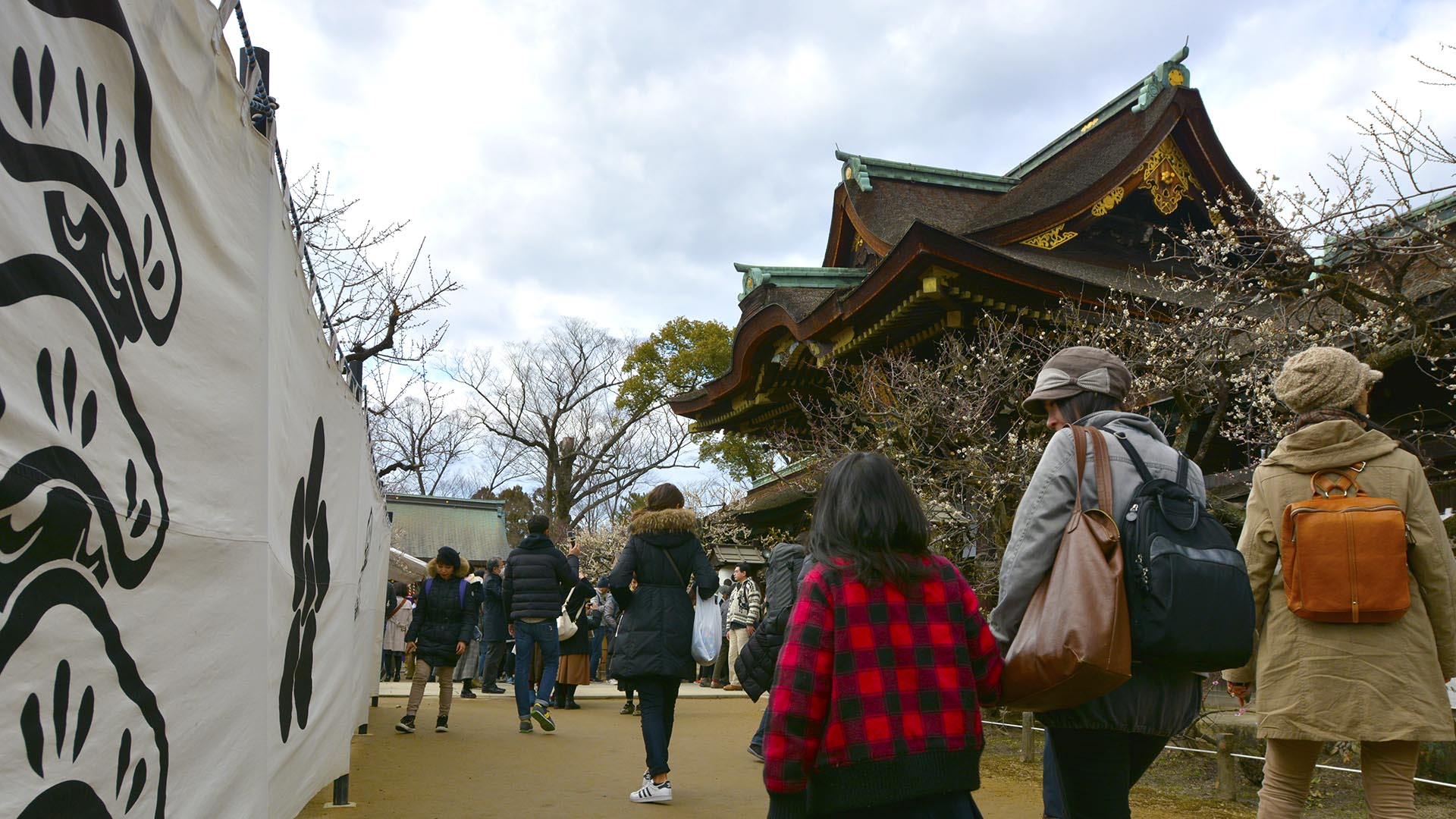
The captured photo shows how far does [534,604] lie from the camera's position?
8859 mm

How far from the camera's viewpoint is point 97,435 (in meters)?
1.58

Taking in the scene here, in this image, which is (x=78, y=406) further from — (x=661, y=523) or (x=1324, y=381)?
(x=661, y=523)

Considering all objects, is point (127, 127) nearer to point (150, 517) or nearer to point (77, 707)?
point (150, 517)

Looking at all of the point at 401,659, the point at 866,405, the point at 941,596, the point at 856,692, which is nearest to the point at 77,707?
the point at 856,692

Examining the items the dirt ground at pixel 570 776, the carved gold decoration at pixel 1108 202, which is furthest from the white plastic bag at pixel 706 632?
the carved gold decoration at pixel 1108 202

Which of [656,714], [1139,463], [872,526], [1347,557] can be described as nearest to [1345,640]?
[1347,557]

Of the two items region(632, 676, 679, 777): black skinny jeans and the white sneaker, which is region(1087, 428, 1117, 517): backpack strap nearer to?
region(632, 676, 679, 777): black skinny jeans

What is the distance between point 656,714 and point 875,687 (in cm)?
364

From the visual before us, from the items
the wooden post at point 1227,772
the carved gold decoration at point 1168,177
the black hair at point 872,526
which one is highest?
the carved gold decoration at point 1168,177

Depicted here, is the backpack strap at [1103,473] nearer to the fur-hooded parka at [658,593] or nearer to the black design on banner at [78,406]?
the black design on banner at [78,406]

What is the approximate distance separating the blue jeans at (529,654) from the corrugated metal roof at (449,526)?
30446 mm

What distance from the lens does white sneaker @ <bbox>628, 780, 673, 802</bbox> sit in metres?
5.77

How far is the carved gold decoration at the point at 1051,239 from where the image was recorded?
42.3 ft

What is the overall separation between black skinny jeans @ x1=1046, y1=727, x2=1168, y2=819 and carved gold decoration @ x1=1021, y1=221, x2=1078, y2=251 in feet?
35.5
